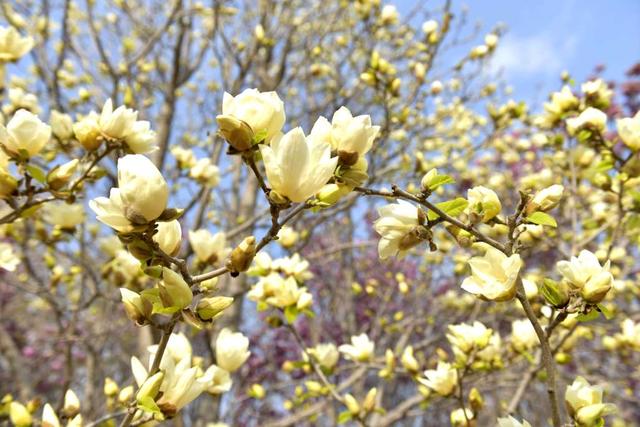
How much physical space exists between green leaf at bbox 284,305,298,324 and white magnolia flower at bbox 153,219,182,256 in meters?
0.84

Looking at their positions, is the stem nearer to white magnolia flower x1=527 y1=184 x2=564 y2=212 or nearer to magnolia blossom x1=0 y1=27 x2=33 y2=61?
white magnolia flower x1=527 y1=184 x2=564 y2=212

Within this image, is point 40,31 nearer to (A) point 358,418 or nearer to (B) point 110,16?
(B) point 110,16

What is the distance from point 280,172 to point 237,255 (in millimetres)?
151

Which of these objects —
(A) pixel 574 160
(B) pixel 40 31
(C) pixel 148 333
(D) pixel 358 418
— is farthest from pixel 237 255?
(B) pixel 40 31

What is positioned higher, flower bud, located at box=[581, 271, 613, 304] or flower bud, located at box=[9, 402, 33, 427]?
flower bud, located at box=[581, 271, 613, 304]

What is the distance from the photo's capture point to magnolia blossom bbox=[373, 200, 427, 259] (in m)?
0.91

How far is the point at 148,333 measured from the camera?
2705 mm

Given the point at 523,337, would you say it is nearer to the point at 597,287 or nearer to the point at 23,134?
the point at 597,287

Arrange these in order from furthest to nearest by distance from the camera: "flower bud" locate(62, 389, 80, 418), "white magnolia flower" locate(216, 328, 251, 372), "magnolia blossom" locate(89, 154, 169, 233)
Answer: "white magnolia flower" locate(216, 328, 251, 372) < "flower bud" locate(62, 389, 80, 418) < "magnolia blossom" locate(89, 154, 169, 233)

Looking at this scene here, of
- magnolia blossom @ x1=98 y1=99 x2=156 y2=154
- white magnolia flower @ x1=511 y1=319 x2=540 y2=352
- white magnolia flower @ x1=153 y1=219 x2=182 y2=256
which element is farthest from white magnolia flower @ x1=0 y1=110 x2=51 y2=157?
white magnolia flower @ x1=511 y1=319 x2=540 y2=352

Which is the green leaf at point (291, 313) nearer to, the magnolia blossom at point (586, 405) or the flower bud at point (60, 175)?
the flower bud at point (60, 175)

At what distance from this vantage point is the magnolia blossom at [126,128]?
1239 millimetres

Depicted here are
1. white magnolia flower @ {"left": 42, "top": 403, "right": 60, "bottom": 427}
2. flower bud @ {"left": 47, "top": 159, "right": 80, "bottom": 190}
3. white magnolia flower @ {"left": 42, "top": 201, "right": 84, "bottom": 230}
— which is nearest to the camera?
white magnolia flower @ {"left": 42, "top": 403, "right": 60, "bottom": 427}

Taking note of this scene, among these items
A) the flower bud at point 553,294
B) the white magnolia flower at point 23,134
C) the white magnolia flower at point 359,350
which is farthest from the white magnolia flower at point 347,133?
the white magnolia flower at point 359,350
